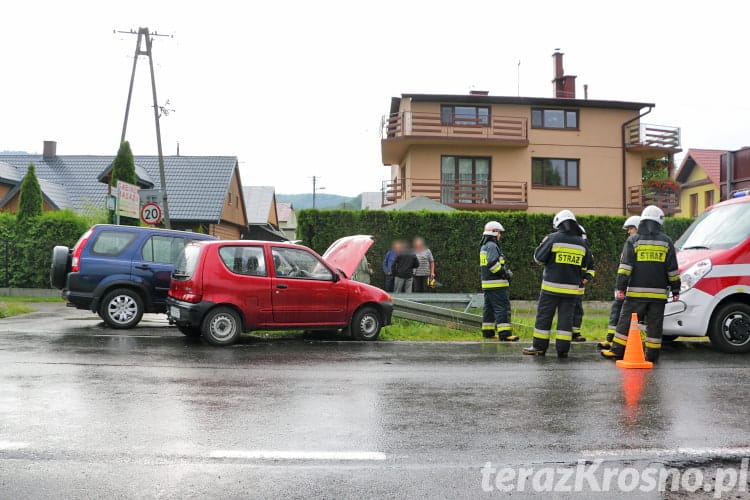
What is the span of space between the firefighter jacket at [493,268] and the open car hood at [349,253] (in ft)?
6.55

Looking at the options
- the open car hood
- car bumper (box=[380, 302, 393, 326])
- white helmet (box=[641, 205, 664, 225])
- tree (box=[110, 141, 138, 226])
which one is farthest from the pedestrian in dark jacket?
tree (box=[110, 141, 138, 226])

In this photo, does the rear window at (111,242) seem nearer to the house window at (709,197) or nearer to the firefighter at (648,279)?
the firefighter at (648,279)

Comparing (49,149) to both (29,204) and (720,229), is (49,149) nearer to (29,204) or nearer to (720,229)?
(29,204)

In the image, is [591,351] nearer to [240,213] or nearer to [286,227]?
[240,213]

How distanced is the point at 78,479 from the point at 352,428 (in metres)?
1.94

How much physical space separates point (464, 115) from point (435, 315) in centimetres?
2331

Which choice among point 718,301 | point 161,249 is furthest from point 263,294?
point 718,301

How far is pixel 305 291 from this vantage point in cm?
1050

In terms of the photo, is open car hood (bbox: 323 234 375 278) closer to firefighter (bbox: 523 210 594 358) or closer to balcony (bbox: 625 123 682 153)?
firefighter (bbox: 523 210 594 358)

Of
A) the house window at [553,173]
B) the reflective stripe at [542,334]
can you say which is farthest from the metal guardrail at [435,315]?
the house window at [553,173]

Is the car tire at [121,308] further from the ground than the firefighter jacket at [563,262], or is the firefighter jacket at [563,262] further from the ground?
the firefighter jacket at [563,262]

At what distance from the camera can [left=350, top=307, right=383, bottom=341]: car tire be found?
1095 cm

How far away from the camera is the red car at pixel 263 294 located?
996 cm

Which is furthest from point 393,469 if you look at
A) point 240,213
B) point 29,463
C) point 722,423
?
point 240,213
